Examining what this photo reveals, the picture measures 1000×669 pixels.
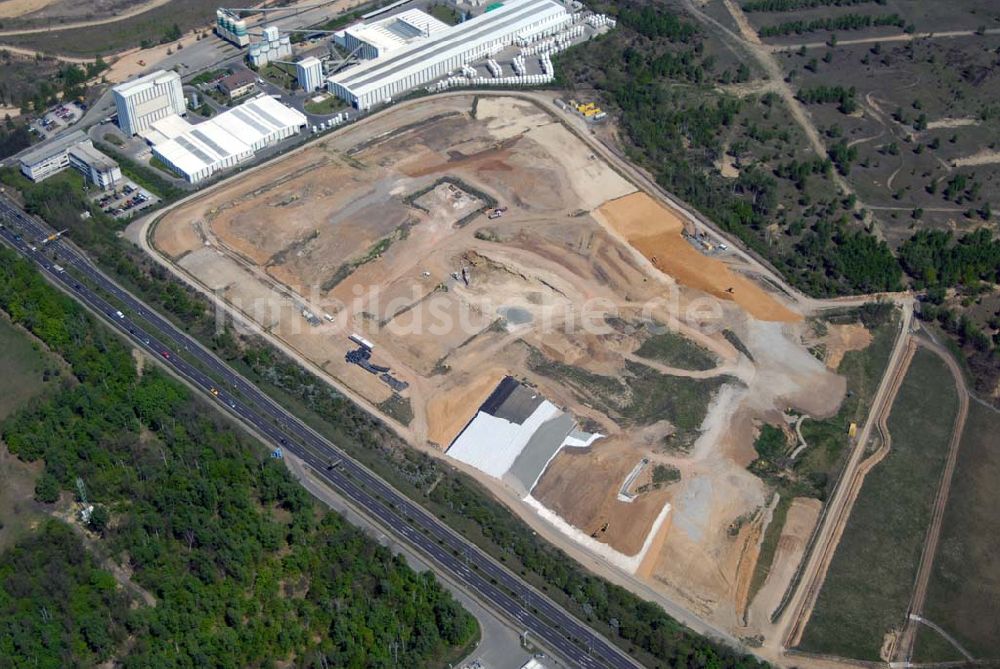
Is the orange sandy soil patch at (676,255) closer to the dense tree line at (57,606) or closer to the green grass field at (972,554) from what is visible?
the green grass field at (972,554)

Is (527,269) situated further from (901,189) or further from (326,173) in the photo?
(901,189)

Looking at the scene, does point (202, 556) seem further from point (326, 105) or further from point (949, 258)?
point (949, 258)

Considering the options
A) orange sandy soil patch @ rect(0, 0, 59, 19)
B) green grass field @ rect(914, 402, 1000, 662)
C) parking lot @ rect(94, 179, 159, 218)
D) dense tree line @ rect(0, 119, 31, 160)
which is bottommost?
green grass field @ rect(914, 402, 1000, 662)

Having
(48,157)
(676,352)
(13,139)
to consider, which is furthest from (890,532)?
→ (13,139)

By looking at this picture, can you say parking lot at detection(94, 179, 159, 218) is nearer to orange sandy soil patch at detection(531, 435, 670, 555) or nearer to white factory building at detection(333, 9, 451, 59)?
white factory building at detection(333, 9, 451, 59)

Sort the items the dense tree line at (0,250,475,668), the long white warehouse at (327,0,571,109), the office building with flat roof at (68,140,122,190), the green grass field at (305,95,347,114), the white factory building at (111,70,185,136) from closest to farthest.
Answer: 1. the dense tree line at (0,250,475,668)
2. the office building with flat roof at (68,140,122,190)
3. the white factory building at (111,70,185,136)
4. the green grass field at (305,95,347,114)
5. the long white warehouse at (327,0,571,109)

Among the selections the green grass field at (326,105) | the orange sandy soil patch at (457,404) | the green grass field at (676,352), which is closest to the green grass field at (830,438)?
the green grass field at (676,352)

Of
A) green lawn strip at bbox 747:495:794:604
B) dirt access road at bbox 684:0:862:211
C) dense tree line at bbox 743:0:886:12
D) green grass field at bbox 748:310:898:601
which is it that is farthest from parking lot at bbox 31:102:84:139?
green lawn strip at bbox 747:495:794:604
